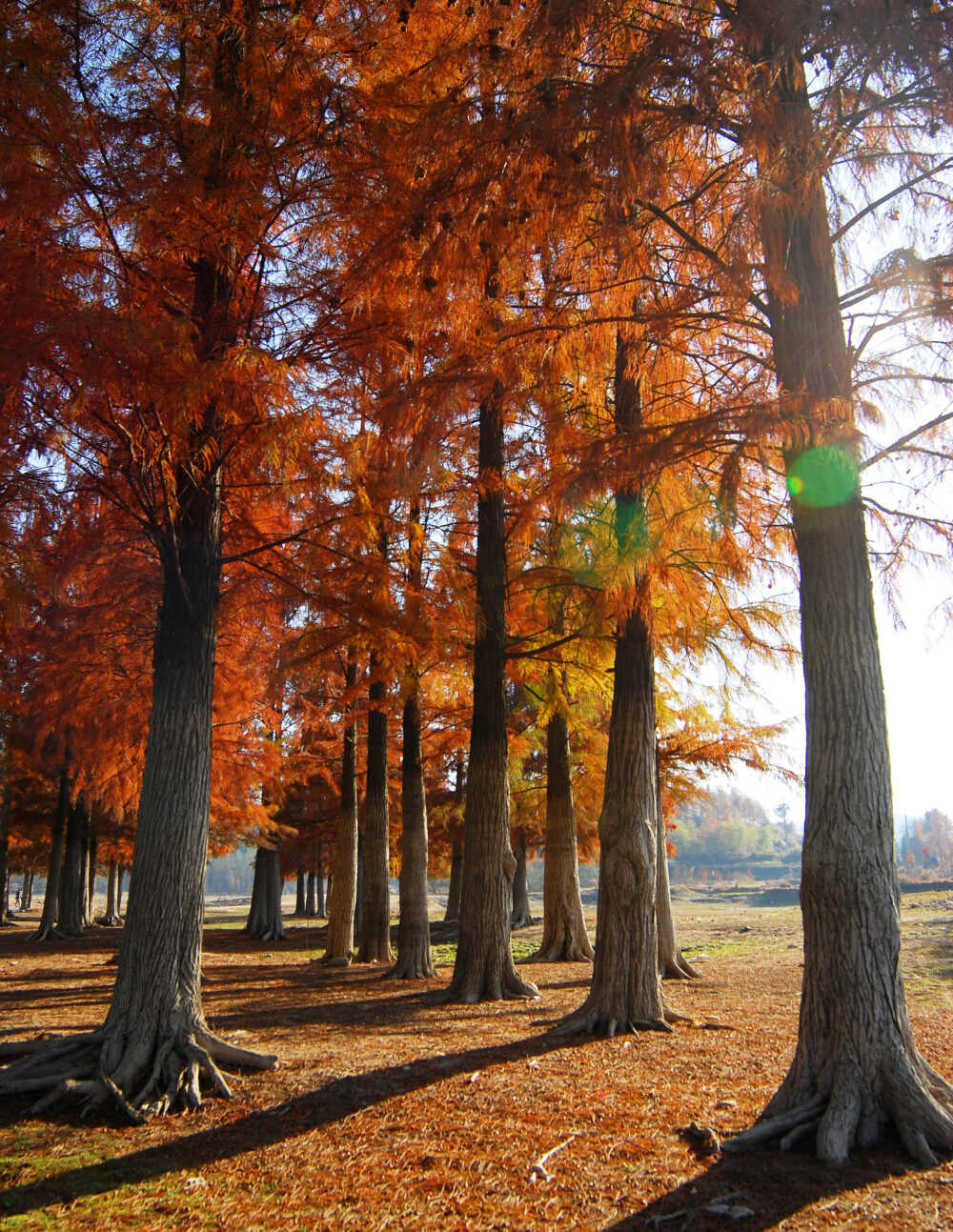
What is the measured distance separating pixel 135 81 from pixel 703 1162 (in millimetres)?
7494

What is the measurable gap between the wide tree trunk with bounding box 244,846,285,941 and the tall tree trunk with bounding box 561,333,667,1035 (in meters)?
15.9

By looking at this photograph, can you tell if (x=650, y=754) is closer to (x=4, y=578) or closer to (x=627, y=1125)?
(x=627, y=1125)

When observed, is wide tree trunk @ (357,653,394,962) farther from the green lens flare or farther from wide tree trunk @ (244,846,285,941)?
the green lens flare

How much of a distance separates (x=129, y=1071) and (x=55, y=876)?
1960cm

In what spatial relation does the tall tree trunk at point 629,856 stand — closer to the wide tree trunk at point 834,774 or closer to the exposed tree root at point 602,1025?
the exposed tree root at point 602,1025

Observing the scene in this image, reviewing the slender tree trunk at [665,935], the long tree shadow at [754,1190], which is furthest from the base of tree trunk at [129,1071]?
the slender tree trunk at [665,935]

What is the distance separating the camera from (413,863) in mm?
13211

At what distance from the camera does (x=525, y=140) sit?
15.2ft

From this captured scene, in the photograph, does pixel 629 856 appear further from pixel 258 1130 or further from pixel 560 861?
pixel 560 861

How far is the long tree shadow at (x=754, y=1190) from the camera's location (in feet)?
10.7

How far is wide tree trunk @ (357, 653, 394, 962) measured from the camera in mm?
14102

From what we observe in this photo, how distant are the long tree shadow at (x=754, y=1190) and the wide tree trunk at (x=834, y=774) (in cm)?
12

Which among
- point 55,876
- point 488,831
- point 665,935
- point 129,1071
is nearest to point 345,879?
point 665,935

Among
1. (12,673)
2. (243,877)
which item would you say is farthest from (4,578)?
(243,877)
